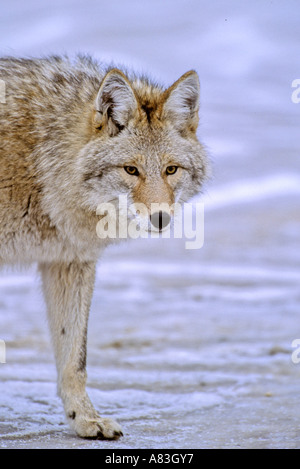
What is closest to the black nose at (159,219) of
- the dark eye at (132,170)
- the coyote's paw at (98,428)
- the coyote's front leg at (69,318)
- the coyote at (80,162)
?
the coyote at (80,162)

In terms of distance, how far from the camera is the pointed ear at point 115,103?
15.7 ft

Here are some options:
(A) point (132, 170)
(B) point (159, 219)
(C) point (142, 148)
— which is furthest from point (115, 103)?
(B) point (159, 219)

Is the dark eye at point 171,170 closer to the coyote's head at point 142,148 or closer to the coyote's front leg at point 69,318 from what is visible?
the coyote's head at point 142,148

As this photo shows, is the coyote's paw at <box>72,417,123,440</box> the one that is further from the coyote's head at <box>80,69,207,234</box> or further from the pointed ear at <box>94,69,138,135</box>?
the pointed ear at <box>94,69,138,135</box>

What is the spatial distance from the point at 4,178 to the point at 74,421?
159cm

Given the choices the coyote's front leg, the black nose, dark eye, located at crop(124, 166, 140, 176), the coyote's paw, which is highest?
dark eye, located at crop(124, 166, 140, 176)

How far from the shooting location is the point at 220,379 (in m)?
6.30

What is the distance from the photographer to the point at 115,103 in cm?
488

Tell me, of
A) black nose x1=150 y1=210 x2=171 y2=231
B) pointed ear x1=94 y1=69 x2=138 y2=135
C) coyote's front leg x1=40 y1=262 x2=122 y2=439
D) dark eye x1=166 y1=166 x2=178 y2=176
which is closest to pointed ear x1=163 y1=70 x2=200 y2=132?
pointed ear x1=94 y1=69 x2=138 y2=135

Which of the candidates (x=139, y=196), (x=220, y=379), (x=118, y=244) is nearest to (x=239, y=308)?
(x=220, y=379)

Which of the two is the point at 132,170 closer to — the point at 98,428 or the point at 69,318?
the point at 69,318

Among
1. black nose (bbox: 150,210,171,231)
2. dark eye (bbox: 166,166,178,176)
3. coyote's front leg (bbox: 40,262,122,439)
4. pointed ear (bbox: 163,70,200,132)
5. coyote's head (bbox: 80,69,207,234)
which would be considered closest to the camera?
black nose (bbox: 150,210,171,231)

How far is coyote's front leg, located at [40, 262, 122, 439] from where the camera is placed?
5.16 meters

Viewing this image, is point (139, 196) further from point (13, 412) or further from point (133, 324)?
point (133, 324)
